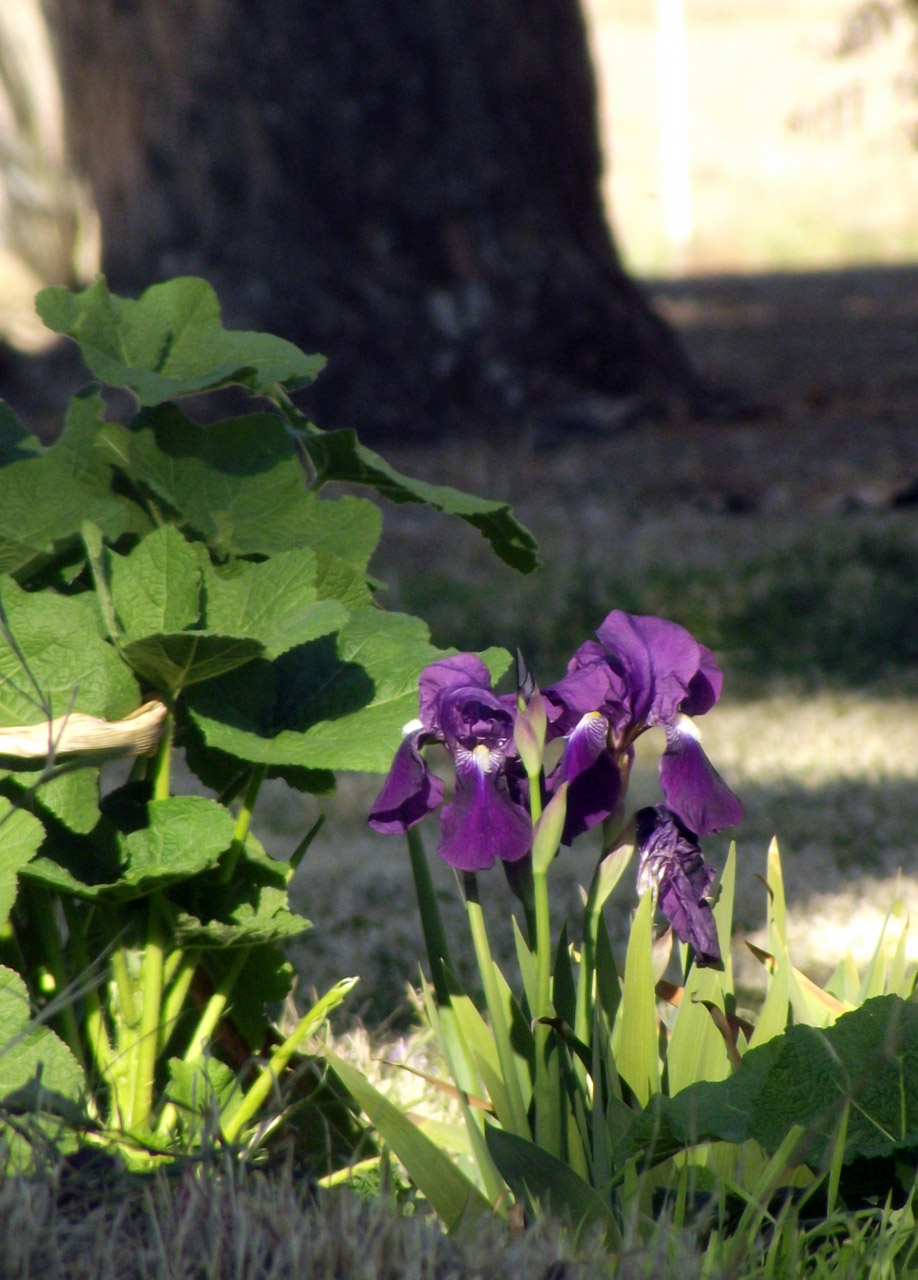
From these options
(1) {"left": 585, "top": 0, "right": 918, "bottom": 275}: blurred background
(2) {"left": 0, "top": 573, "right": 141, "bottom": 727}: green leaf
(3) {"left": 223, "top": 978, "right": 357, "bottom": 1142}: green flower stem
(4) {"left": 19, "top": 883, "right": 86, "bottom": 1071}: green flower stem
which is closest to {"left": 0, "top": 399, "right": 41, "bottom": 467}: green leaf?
(2) {"left": 0, "top": 573, "right": 141, "bottom": 727}: green leaf

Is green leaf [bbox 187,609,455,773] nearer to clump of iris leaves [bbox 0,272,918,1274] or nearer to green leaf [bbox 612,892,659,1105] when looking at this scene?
clump of iris leaves [bbox 0,272,918,1274]

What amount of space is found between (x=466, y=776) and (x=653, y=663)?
0.21 m

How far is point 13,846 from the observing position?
4.27 feet

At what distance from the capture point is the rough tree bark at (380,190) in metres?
6.50

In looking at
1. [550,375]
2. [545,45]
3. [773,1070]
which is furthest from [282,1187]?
[545,45]

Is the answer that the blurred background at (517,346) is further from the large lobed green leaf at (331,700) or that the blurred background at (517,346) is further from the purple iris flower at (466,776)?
the purple iris flower at (466,776)

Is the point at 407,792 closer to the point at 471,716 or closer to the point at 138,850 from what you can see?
the point at 471,716

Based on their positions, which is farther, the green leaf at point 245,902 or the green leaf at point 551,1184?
the green leaf at point 245,902

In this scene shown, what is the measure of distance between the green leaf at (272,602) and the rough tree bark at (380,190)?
5186 millimetres

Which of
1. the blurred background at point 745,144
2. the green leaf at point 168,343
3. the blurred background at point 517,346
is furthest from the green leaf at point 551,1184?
the blurred background at point 745,144

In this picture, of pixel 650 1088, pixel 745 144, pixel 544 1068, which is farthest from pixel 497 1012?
pixel 745 144

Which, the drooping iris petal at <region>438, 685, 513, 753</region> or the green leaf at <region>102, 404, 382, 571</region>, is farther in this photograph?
the green leaf at <region>102, 404, 382, 571</region>

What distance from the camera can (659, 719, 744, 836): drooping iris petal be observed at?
133cm

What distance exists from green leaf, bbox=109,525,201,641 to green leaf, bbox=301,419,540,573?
24 centimetres
